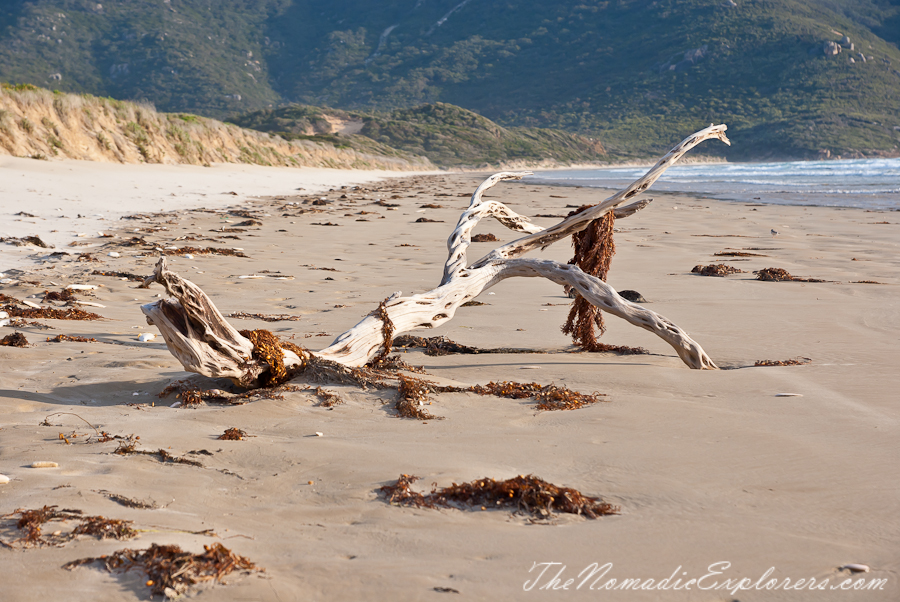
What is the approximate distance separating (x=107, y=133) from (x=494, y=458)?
2272 centimetres

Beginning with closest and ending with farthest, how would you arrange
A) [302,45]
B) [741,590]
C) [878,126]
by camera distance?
[741,590]
[878,126]
[302,45]

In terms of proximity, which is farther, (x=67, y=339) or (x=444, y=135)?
(x=444, y=135)

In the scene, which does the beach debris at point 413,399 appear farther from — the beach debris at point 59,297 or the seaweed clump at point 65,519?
the beach debris at point 59,297

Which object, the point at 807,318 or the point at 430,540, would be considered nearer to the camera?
the point at 430,540

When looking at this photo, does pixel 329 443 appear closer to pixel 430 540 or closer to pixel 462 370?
pixel 430 540

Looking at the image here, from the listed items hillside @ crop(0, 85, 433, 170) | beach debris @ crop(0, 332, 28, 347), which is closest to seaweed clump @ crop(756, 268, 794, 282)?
beach debris @ crop(0, 332, 28, 347)

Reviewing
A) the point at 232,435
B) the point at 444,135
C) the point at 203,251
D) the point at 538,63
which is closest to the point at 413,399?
the point at 232,435

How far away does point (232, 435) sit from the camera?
2.71m

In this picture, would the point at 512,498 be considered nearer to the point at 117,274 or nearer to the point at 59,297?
the point at 59,297

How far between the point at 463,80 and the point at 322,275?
397 feet

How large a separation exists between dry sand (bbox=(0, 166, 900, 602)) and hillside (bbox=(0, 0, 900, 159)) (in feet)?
277

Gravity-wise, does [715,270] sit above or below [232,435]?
above

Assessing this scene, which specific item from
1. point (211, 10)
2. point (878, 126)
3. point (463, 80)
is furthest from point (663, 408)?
point (211, 10)

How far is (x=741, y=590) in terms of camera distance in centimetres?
174
